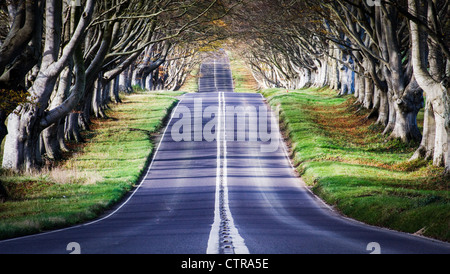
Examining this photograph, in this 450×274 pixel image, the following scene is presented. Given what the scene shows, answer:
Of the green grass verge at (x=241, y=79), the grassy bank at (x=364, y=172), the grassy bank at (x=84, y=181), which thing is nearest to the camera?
the grassy bank at (x=364, y=172)

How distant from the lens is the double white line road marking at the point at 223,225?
9.62m

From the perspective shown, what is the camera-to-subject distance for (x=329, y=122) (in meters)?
42.8

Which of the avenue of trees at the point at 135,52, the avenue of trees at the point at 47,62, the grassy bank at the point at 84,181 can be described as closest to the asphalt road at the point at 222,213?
the grassy bank at the point at 84,181

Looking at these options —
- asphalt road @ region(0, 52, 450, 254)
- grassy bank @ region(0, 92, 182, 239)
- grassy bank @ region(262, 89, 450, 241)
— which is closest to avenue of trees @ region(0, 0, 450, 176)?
grassy bank @ region(262, 89, 450, 241)

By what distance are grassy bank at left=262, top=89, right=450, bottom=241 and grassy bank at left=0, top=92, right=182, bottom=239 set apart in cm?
794

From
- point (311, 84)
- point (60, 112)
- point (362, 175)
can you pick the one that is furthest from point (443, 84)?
point (311, 84)

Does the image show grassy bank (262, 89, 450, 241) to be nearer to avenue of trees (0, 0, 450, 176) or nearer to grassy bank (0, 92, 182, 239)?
avenue of trees (0, 0, 450, 176)

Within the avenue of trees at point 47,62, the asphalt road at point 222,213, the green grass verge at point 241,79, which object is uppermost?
the green grass verge at point 241,79

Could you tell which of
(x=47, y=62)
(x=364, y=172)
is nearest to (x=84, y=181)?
(x=47, y=62)

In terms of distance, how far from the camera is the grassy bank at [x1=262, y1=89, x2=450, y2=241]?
1543cm

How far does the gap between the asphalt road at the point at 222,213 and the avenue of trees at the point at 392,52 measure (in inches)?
234

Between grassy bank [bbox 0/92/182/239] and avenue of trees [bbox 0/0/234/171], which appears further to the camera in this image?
avenue of trees [bbox 0/0/234/171]

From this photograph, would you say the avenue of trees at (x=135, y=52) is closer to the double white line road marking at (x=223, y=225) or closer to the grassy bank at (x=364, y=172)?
the grassy bank at (x=364, y=172)
